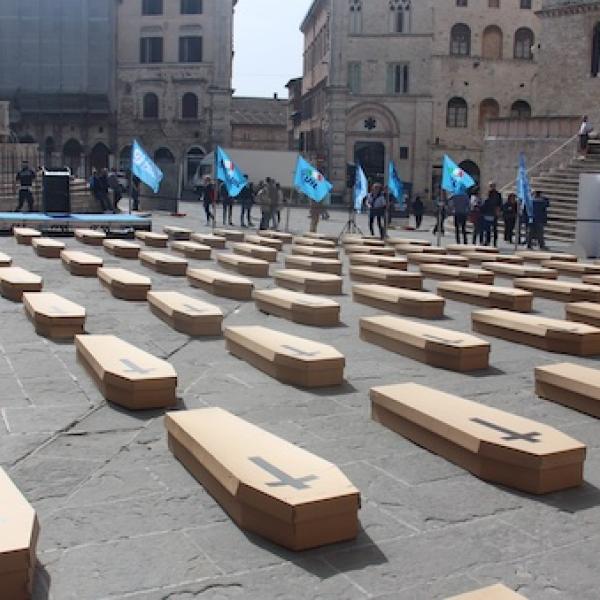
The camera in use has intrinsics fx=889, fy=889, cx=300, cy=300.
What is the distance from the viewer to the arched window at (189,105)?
53.0 m

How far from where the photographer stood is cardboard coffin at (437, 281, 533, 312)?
10.8 meters

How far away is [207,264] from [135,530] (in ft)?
36.2

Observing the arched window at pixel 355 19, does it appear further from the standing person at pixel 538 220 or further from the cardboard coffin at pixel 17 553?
the cardboard coffin at pixel 17 553

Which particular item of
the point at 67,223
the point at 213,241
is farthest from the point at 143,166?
the point at 213,241

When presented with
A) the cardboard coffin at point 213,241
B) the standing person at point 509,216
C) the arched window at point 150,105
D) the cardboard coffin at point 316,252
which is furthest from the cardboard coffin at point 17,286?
the arched window at point 150,105

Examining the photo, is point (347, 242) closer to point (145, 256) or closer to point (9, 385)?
point (145, 256)

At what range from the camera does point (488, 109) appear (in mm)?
47656

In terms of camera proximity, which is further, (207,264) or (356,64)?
(356,64)

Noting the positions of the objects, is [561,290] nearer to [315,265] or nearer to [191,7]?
[315,265]

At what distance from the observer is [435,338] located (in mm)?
7797

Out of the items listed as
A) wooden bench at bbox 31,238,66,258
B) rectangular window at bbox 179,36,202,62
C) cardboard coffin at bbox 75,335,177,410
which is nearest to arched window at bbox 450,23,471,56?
rectangular window at bbox 179,36,202,62

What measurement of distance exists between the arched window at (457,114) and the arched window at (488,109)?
0.81 m

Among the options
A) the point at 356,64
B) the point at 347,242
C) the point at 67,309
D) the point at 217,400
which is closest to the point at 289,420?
the point at 217,400

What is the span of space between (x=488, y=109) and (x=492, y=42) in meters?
3.56
